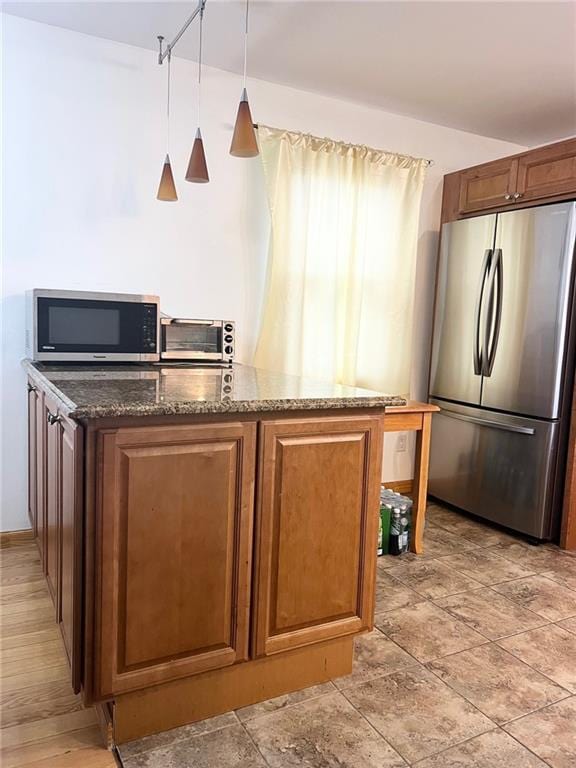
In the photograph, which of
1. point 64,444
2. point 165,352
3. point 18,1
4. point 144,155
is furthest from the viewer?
point 144,155

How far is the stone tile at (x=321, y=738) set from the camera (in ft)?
4.98

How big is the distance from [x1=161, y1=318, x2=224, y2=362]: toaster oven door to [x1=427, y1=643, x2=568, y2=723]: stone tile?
1.66 meters

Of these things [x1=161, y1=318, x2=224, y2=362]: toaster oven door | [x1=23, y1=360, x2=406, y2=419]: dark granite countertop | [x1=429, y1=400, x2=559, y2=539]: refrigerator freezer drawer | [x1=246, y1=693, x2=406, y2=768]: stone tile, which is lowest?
[x1=246, y1=693, x2=406, y2=768]: stone tile

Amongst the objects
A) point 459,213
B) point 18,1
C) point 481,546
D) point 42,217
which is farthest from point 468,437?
point 18,1

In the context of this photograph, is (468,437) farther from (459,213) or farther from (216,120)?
(216,120)

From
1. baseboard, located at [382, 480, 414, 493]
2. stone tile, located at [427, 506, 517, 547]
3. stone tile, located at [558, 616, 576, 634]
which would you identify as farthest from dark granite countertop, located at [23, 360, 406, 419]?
baseboard, located at [382, 480, 414, 493]

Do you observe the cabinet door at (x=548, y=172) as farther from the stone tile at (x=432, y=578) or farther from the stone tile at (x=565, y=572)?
the stone tile at (x=432, y=578)

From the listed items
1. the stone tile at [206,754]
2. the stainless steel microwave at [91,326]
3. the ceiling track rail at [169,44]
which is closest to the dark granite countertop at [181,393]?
the stainless steel microwave at [91,326]

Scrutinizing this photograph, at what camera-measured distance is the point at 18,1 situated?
2.47 m

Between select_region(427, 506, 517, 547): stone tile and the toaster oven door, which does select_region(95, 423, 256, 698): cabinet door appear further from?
select_region(427, 506, 517, 547): stone tile

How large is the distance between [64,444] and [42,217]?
1.62 meters

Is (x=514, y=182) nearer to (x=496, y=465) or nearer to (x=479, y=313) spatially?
(x=479, y=313)

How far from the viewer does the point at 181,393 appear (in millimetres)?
1656

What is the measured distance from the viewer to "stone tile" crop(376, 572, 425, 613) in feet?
7.93
